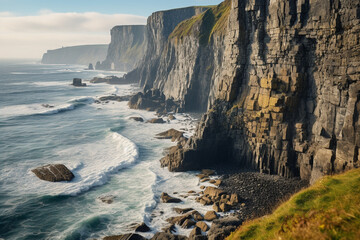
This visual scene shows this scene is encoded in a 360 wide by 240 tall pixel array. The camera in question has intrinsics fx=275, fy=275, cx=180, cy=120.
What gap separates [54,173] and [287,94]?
3153cm

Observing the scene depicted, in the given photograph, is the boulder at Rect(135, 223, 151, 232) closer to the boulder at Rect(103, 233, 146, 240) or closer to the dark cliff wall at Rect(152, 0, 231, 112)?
the boulder at Rect(103, 233, 146, 240)

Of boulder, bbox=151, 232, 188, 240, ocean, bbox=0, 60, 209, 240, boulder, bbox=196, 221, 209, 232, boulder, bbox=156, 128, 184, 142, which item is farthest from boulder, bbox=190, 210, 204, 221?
boulder, bbox=156, 128, 184, 142

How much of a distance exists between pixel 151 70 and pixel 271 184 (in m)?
92.0

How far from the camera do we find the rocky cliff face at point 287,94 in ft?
90.4

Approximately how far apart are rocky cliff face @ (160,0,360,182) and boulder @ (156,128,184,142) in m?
11.7

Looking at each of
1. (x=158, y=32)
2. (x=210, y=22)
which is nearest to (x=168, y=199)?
(x=210, y=22)

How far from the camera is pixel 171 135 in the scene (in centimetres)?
5362

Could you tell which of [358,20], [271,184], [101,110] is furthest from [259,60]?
[101,110]

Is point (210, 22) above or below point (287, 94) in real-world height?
above

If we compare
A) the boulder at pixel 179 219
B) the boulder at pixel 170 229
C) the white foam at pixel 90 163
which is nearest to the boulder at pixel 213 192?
the boulder at pixel 179 219

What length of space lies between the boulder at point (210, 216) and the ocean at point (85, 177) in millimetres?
1816

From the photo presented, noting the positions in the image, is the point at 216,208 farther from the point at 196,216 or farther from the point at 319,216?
the point at 319,216

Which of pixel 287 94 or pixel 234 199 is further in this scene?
pixel 287 94

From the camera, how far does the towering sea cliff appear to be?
2756 cm
